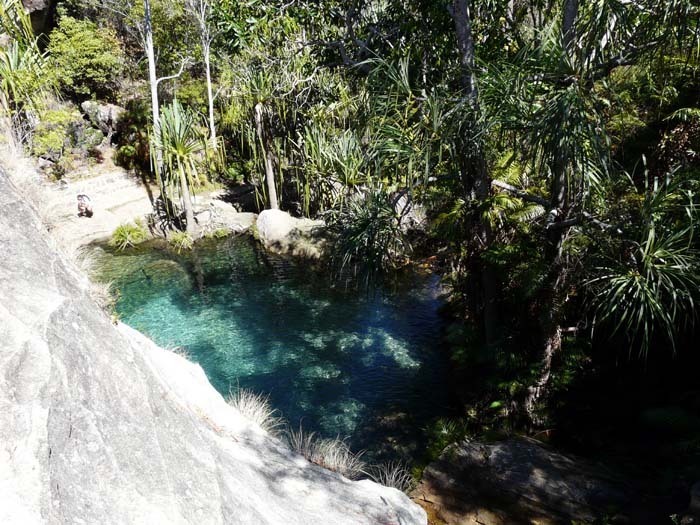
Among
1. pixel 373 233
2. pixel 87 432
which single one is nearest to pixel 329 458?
pixel 373 233

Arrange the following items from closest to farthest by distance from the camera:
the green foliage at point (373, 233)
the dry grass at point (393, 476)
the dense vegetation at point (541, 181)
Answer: the dense vegetation at point (541, 181), the dry grass at point (393, 476), the green foliage at point (373, 233)

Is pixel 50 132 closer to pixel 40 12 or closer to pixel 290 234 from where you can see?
pixel 290 234

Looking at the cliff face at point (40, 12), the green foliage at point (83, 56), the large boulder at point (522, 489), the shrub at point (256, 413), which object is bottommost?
the large boulder at point (522, 489)

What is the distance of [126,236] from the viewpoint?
15.4m

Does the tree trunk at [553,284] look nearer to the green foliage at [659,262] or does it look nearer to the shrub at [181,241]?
the green foliage at [659,262]

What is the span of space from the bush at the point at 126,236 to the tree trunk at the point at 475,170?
1202cm

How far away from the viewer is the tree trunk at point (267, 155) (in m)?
15.9

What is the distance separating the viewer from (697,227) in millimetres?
5234

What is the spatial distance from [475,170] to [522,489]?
14.0ft

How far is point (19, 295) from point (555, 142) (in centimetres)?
481

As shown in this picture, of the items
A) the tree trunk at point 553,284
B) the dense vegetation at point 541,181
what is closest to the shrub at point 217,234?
the dense vegetation at point 541,181

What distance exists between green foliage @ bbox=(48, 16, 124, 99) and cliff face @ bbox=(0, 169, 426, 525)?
19.4 metres

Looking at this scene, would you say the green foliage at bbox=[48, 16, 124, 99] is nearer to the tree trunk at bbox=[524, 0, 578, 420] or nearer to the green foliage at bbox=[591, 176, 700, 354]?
the tree trunk at bbox=[524, 0, 578, 420]

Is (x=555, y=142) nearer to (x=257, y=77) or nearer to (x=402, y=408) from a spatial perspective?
(x=402, y=408)
